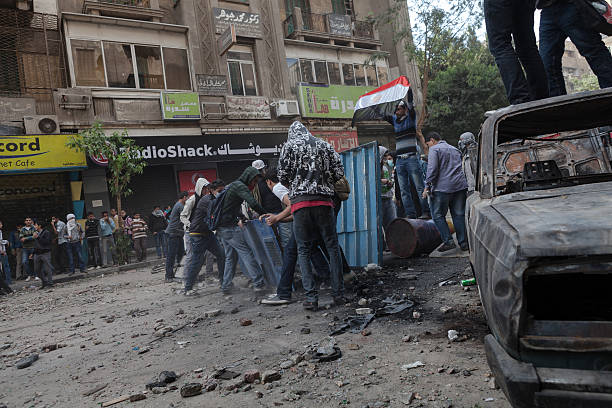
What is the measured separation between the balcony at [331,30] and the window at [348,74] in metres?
1.33

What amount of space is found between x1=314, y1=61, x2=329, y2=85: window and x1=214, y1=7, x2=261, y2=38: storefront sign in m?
3.52

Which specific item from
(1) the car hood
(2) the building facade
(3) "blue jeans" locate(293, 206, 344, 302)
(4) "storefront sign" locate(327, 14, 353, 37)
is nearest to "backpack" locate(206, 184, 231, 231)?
(3) "blue jeans" locate(293, 206, 344, 302)

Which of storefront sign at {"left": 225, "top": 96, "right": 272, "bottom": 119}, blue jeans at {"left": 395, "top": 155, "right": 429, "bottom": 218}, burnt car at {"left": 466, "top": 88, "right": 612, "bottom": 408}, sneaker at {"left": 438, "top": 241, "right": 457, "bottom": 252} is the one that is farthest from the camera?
storefront sign at {"left": 225, "top": 96, "right": 272, "bottom": 119}

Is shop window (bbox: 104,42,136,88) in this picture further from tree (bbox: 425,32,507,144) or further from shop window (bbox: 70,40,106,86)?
tree (bbox: 425,32,507,144)

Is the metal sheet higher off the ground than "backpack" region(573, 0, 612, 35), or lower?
lower

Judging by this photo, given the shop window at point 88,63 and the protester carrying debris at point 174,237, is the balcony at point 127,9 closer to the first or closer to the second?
the shop window at point 88,63

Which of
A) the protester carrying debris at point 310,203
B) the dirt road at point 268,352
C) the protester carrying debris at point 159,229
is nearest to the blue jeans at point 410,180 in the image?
the dirt road at point 268,352

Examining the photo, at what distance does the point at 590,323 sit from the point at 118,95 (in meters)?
16.9

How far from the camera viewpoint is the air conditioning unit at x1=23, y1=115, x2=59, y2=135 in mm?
13961

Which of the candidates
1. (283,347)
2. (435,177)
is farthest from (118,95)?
(283,347)

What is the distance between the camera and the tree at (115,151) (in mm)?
13586

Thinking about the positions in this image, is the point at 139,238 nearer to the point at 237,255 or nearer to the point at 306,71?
the point at 237,255

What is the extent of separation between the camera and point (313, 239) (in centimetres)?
457

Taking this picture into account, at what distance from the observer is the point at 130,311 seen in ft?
20.0
